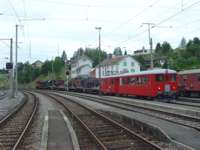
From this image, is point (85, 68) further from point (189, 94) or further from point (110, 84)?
point (189, 94)

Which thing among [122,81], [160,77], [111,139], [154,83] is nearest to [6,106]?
[154,83]

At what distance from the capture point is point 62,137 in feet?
47.2

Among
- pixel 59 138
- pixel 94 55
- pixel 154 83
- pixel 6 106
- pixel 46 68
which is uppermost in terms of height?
pixel 94 55

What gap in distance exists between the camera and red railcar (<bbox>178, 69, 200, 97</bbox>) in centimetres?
3941

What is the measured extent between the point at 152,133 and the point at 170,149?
3298mm

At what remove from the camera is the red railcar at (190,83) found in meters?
39.4

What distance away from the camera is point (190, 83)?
135ft

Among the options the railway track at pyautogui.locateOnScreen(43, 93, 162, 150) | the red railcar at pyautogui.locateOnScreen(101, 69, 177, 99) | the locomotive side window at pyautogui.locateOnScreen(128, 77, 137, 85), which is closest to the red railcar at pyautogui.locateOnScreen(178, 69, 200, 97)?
the red railcar at pyautogui.locateOnScreen(101, 69, 177, 99)

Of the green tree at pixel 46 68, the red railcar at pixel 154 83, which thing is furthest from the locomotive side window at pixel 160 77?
the green tree at pixel 46 68

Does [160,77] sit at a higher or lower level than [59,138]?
higher

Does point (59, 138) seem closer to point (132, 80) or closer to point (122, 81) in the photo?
point (132, 80)

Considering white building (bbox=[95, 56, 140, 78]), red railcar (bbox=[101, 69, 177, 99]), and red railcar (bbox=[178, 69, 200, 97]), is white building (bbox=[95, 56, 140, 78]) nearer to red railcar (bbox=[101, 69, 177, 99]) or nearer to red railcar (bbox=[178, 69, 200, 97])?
red railcar (bbox=[178, 69, 200, 97])

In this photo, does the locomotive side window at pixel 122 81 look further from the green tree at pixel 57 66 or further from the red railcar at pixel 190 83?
the green tree at pixel 57 66

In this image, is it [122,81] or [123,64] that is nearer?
[122,81]
